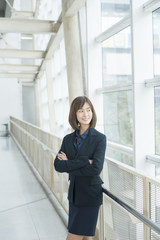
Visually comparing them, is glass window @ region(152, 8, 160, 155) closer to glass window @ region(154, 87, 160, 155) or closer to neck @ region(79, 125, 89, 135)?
glass window @ region(154, 87, 160, 155)

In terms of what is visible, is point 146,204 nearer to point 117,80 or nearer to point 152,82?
point 152,82

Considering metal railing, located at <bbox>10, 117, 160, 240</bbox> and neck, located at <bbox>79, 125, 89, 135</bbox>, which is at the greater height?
neck, located at <bbox>79, 125, 89, 135</bbox>

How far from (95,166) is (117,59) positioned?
3649 mm

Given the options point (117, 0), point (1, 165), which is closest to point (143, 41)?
point (117, 0)

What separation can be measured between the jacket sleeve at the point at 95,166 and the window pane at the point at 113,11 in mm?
3481

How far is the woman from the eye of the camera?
89.5 inches

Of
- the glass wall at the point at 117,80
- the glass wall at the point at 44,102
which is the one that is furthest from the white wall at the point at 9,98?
the glass wall at the point at 117,80

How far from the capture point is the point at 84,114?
2.45 metres

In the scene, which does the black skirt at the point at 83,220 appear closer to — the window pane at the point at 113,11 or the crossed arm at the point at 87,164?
the crossed arm at the point at 87,164

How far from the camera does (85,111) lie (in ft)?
8.05

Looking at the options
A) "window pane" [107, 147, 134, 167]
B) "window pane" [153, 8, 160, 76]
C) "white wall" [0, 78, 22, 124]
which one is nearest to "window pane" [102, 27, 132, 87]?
"window pane" [153, 8, 160, 76]

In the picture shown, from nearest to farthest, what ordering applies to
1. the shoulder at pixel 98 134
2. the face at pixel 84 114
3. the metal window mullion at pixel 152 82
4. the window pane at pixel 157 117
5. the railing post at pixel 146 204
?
the railing post at pixel 146 204 → the shoulder at pixel 98 134 → the face at pixel 84 114 → the metal window mullion at pixel 152 82 → the window pane at pixel 157 117

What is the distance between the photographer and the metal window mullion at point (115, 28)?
4.41 metres

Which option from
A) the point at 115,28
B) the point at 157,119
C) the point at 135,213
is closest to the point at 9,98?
the point at 115,28
